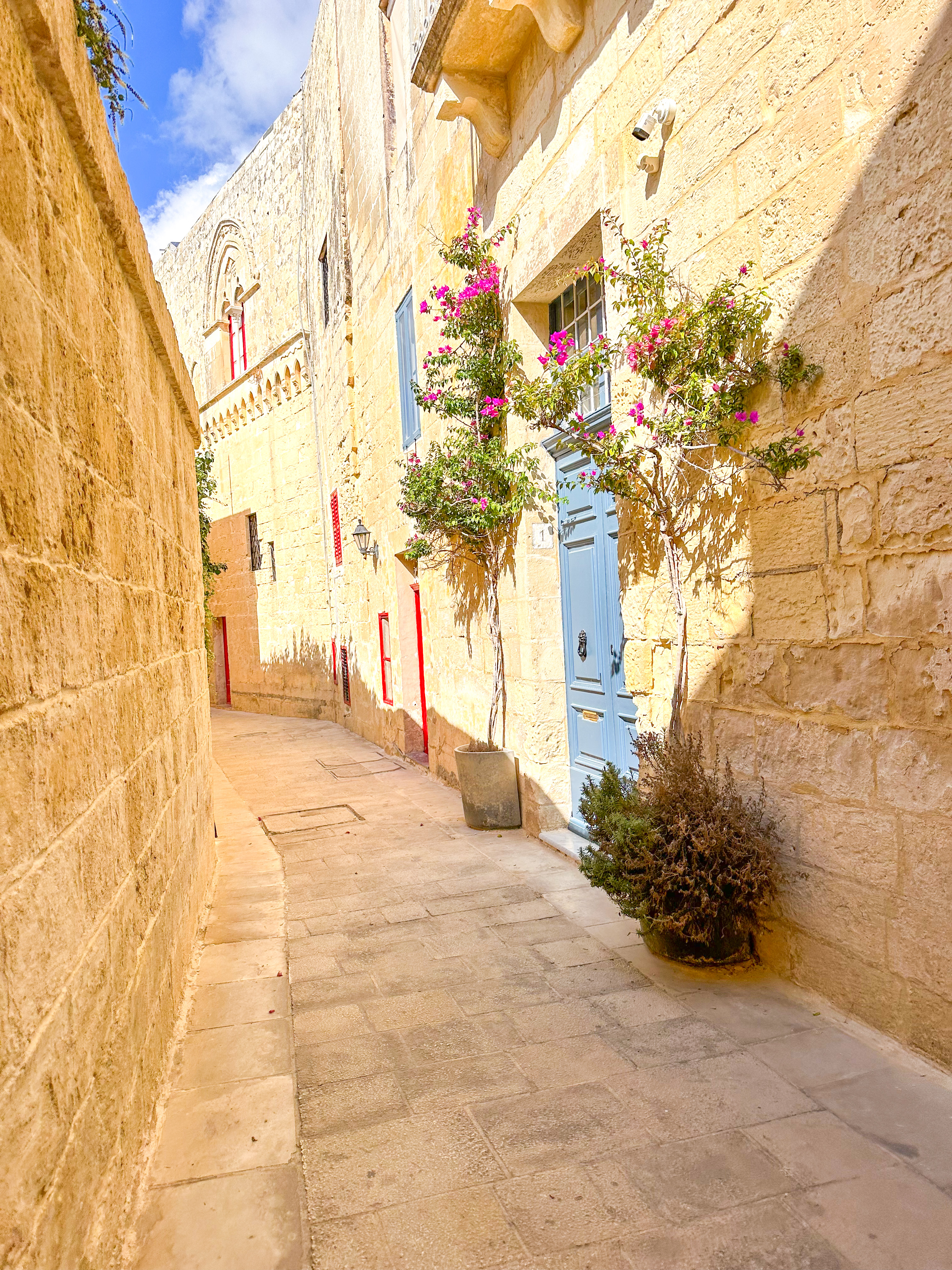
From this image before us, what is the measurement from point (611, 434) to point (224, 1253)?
3413mm

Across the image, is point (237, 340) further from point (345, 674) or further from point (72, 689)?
point (72, 689)

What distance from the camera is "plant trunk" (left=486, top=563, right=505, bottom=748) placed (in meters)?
6.62

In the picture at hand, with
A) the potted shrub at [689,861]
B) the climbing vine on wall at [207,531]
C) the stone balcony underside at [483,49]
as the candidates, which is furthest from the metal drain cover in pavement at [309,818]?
the climbing vine on wall at [207,531]

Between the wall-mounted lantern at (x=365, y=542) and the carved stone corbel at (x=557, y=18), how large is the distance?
6868 millimetres

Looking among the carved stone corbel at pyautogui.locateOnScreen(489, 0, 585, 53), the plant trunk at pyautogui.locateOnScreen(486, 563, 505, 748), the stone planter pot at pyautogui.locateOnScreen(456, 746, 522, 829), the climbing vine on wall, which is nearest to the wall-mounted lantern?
the climbing vine on wall

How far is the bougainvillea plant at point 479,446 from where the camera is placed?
604cm

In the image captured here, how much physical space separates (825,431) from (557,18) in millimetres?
3097

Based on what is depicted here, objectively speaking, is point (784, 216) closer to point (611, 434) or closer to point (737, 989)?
point (611, 434)

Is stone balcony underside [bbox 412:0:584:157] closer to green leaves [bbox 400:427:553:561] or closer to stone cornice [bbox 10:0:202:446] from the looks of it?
green leaves [bbox 400:427:553:561]

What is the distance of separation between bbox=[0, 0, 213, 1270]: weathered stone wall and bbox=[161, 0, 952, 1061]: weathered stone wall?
2224mm

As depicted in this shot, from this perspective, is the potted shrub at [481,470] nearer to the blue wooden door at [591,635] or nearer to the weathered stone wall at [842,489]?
the blue wooden door at [591,635]

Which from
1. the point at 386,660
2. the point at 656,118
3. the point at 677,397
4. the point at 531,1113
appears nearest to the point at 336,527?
the point at 386,660


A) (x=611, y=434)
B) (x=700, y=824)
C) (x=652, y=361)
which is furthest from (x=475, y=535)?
(x=700, y=824)

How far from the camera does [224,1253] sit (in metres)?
2.02
